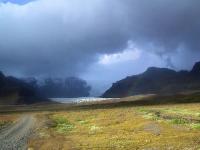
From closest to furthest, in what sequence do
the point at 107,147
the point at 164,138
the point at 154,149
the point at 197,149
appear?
1. the point at 197,149
2. the point at 154,149
3. the point at 107,147
4. the point at 164,138

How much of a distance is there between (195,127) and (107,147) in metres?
16.2


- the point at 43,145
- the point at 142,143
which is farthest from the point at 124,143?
the point at 43,145

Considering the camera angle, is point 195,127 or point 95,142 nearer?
point 95,142

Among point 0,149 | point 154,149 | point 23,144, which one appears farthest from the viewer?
point 23,144

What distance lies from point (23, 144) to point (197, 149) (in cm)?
2375

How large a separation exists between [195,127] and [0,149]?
2188 centimetres

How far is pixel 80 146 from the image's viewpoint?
42125mm

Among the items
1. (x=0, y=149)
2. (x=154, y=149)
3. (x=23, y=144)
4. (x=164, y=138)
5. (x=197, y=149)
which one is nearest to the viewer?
(x=197, y=149)

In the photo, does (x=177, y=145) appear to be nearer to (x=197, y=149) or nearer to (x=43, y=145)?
(x=197, y=149)

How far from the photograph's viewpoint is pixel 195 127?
2057 inches

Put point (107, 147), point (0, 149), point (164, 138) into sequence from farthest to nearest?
point (0, 149), point (164, 138), point (107, 147)

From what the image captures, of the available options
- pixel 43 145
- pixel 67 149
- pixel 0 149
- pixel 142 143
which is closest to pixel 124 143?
pixel 142 143

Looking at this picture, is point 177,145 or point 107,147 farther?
point 107,147

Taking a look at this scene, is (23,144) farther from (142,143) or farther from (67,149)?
(142,143)
